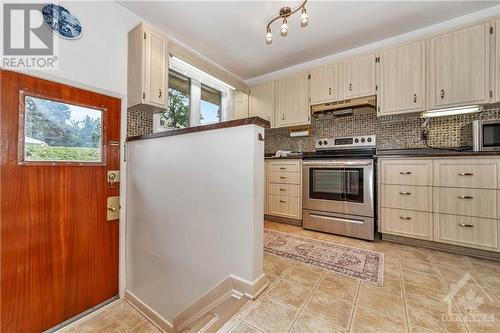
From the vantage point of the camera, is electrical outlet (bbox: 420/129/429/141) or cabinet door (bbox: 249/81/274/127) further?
cabinet door (bbox: 249/81/274/127)

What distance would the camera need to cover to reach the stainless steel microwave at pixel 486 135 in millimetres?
2020

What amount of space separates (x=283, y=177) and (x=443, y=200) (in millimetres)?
1756

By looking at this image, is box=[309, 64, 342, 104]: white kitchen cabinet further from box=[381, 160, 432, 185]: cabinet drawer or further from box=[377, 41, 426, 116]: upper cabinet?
box=[381, 160, 432, 185]: cabinet drawer

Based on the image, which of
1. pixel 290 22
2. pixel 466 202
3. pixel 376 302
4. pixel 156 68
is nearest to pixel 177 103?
pixel 156 68

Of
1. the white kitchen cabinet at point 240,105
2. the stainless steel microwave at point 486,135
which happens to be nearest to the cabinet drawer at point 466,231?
the stainless steel microwave at point 486,135

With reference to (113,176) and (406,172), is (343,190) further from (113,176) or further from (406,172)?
(113,176)

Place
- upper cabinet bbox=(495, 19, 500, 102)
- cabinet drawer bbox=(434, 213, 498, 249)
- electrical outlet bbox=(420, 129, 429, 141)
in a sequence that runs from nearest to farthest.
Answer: cabinet drawer bbox=(434, 213, 498, 249), upper cabinet bbox=(495, 19, 500, 102), electrical outlet bbox=(420, 129, 429, 141)

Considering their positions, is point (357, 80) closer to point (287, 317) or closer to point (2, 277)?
point (287, 317)

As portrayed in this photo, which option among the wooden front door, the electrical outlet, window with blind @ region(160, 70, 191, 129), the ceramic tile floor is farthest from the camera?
window with blind @ region(160, 70, 191, 129)

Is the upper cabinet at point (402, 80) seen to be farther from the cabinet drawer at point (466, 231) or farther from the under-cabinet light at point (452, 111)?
the cabinet drawer at point (466, 231)

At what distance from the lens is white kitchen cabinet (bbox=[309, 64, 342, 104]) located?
9.40ft

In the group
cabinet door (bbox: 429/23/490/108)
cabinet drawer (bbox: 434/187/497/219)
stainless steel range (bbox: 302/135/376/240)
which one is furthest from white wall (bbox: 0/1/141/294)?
cabinet door (bbox: 429/23/490/108)

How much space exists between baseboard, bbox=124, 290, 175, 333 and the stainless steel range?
1868 mm

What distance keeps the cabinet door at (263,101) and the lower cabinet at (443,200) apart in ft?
→ 6.16
